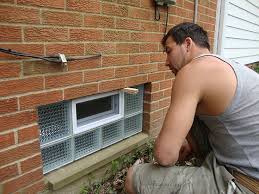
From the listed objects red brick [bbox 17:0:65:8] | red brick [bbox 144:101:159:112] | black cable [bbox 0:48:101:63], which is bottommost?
red brick [bbox 144:101:159:112]

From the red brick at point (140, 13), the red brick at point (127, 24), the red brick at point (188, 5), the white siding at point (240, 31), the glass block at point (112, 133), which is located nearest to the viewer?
the red brick at point (127, 24)

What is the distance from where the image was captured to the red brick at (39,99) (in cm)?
184

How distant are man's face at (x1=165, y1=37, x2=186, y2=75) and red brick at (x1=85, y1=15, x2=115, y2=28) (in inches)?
20.6

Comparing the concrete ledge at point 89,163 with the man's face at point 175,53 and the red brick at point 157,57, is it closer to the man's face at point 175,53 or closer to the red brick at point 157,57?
the red brick at point 157,57

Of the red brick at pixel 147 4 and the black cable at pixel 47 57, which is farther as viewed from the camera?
the red brick at pixel 147 4

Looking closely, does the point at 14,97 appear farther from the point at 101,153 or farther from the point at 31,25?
the point at 101,153

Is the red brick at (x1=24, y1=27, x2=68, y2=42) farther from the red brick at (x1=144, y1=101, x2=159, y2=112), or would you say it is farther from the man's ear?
the red brick at (x1=144, y1=101, x2=159, y2=112)

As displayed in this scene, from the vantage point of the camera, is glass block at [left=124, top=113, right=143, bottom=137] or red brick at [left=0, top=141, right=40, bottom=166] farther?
glass block at [left=124, top=113, right=143, bottom=137]

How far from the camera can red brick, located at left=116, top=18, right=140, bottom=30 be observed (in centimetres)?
245

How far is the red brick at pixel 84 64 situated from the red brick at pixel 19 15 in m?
0.40

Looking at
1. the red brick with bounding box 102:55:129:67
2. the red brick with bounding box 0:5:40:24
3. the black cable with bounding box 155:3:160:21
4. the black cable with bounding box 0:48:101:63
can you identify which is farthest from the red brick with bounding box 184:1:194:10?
the red brick with bounding box 0:5:40:24

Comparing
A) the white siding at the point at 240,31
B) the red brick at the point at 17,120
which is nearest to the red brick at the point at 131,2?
the red brick at the point at 17,120

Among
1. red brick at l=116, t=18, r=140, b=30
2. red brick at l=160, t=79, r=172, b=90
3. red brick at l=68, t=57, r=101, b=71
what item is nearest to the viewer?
red brick at l=68, t=57, r=101, b=71

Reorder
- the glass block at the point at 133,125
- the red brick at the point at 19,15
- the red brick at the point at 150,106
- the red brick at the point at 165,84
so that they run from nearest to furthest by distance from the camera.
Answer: the red brick at the point at 19,15, the glass block at the point at 133,125, the red brick at the point at 150,106, the red brick at the point at 165,84
